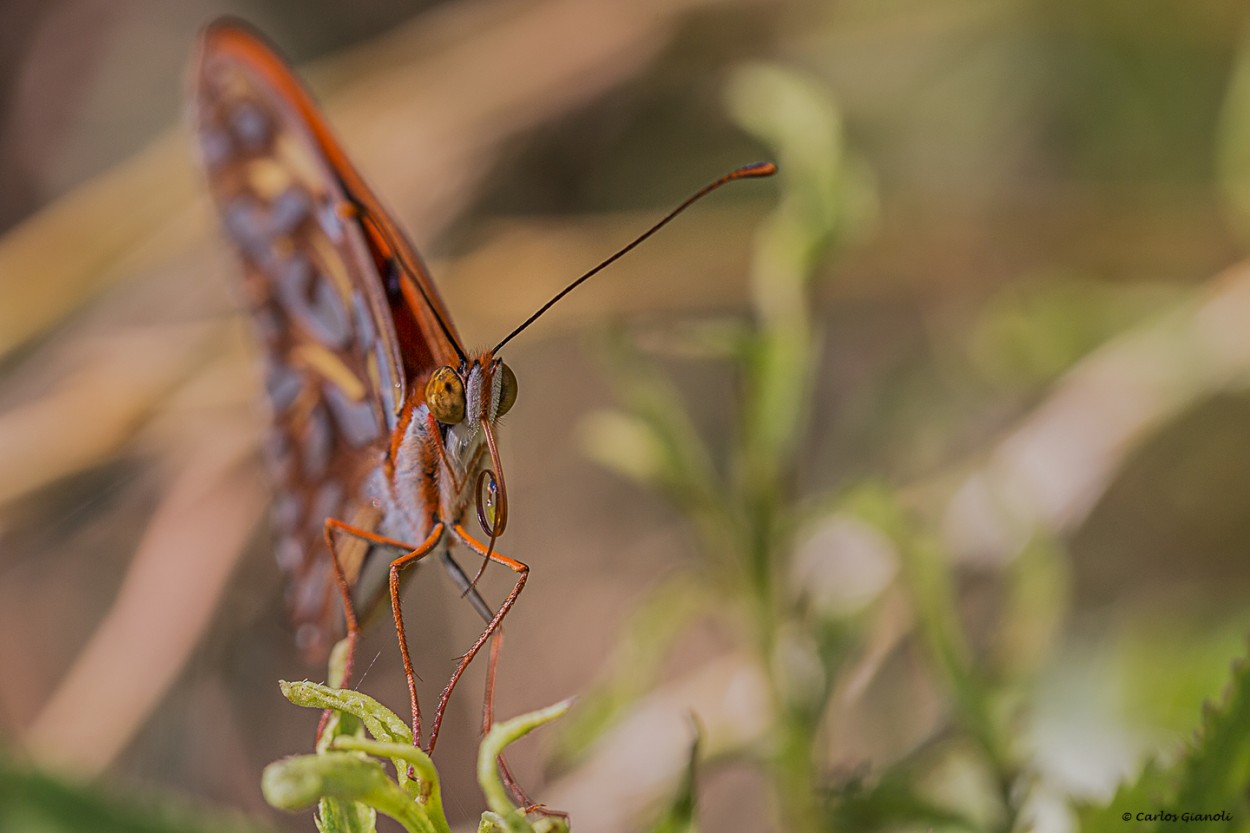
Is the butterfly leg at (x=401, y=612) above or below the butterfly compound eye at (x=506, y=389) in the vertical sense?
below

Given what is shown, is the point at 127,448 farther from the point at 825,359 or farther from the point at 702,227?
the point at 825,359

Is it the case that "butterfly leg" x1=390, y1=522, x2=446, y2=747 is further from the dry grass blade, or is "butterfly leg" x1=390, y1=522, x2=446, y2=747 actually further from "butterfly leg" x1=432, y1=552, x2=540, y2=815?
the dry grass blade

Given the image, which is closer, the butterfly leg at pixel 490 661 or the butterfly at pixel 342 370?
the butterfly leg at pixel 490 661

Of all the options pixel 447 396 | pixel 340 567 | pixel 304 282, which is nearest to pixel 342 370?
pixel 304 282

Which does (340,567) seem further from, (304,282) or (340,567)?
(304,282)

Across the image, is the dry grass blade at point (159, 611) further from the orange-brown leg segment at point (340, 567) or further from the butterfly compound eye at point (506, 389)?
the butterfly compound eye at point (506, 389)

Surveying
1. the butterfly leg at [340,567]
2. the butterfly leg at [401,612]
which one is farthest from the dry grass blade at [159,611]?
the butterfly leg at [401,612]
